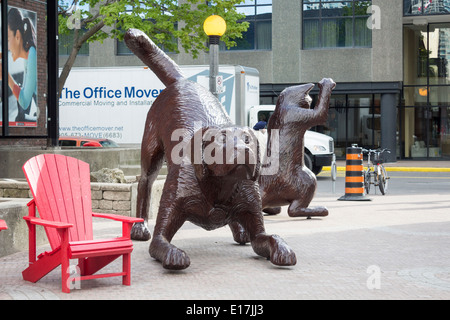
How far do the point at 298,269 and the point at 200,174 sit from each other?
1309 millimetres

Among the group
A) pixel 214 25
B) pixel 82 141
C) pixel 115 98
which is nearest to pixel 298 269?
pixel 214 25

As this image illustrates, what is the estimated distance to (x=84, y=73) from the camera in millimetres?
23453

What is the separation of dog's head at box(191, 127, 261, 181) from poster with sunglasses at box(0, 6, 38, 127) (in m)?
8.91

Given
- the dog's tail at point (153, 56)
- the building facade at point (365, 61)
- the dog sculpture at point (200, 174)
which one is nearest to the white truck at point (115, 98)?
the building facade at point (365, 61)

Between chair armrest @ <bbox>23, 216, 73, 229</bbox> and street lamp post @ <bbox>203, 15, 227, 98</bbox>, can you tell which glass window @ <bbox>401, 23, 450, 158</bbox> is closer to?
street lamp post @ <bbox>203, 15, 227, 98</bbox>

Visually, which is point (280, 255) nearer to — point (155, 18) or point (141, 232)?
point (141, 232)

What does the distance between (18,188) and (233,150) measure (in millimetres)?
5874

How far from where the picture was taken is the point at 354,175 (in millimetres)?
13133

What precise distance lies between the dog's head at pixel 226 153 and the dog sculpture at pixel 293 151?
3916 mm

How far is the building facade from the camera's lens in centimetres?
2834

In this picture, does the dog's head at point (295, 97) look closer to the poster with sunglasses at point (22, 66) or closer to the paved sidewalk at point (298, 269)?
the paved sidewalk at point (298, 269)

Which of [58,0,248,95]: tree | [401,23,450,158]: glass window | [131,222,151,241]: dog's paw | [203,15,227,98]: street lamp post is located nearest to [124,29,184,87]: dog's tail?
[131,222,151,241]: dog's paw

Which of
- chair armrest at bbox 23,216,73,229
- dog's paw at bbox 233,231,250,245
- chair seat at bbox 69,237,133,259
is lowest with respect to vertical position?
dog's paw at bbox 233,231,250,245
